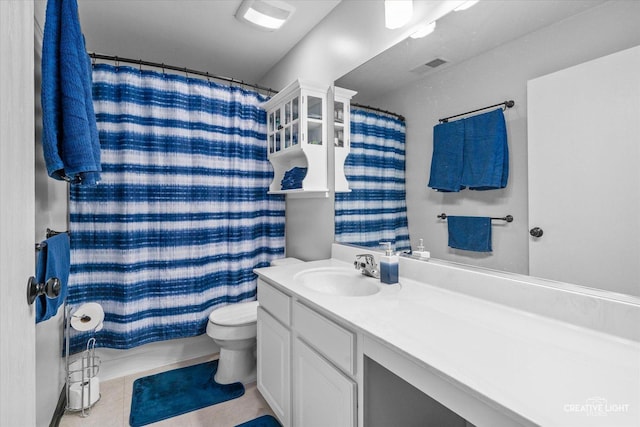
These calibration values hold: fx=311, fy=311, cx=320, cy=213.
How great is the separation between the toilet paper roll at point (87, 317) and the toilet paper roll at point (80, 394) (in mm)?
325

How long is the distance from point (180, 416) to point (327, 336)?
1.20m

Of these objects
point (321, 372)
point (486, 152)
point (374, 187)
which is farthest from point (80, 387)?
point (486, 152)

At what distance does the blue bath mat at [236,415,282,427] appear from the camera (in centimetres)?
165

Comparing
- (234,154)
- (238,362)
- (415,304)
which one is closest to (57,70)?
(234,154)

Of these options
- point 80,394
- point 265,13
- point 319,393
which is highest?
point 265,13

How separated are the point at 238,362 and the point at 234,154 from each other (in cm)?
144

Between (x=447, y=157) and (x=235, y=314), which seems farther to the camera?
(x=235, y=314)

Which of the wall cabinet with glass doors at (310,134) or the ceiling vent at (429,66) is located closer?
the ceiling vent at (429,66)

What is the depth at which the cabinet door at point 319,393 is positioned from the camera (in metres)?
1.06

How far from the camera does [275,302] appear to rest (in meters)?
1.54

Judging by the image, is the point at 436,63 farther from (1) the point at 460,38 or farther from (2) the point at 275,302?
(2) the point at 275,302

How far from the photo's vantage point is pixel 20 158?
71 centimetres

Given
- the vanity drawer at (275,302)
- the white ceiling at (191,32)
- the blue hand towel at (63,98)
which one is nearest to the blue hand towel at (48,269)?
the blue hand towel at (63,98)

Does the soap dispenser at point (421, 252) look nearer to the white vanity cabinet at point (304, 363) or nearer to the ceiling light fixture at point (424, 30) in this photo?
the white vanity cabinet at point (304, 363)
